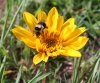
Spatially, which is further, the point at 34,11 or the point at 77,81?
the point at 34,11

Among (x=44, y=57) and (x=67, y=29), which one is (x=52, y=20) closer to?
(x=67, y=29)

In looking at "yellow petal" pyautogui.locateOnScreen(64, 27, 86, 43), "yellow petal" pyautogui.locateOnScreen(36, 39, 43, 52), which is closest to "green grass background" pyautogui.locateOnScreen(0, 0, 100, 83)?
"yellow petal" pyautogui.locateOnScreen(64, 27, 86, 43)

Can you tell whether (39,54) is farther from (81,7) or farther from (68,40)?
(81,7)

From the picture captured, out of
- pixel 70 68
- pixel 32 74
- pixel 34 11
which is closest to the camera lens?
pixel 32 74

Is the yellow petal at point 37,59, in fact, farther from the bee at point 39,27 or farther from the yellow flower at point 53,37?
the bee at point 39,27

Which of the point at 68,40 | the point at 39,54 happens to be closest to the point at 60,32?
the point at 68,40

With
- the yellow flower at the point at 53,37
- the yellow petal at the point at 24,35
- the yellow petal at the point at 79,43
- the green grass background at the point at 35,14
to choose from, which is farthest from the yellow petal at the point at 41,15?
the green grass background at the point at 35,14

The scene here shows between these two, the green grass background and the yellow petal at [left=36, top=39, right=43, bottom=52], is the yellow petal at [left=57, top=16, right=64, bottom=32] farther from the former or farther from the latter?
the green grass background

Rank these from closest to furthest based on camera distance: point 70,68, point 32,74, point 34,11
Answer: point 32,74 < point 70,68 < point 34,11
